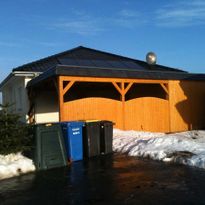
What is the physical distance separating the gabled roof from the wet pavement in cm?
1137

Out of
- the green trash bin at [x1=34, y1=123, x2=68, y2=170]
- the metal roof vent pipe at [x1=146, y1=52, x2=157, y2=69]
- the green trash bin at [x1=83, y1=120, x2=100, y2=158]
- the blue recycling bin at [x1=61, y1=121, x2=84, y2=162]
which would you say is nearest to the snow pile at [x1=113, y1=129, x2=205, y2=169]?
the green trash bin at [x1=83, y1=120, x2=100, y2=158]

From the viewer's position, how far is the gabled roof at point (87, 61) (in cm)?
2111

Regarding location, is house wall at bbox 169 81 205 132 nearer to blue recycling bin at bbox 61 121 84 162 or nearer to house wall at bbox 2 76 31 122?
house wall at bbox 2 76 31 122

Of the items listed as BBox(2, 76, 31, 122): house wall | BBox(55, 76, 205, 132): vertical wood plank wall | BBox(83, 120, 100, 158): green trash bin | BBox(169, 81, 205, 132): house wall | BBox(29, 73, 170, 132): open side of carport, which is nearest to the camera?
BBox(83, 120, 100, 158): green trash bin

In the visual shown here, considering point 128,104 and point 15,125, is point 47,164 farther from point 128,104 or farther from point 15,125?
point 128,104

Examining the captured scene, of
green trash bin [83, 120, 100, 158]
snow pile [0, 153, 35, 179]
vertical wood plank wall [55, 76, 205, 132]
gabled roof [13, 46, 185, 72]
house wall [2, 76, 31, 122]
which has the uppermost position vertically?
gabled roof [13, 46, 185, 72]

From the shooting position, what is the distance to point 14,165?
9.44m

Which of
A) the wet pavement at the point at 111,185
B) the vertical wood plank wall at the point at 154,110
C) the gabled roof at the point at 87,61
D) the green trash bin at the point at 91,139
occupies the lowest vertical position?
the wet pavement at the point at 111,185

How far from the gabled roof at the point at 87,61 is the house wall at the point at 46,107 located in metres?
1.55

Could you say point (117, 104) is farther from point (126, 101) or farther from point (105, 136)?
point (105, 136)

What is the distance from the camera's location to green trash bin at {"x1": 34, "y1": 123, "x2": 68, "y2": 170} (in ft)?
32.5

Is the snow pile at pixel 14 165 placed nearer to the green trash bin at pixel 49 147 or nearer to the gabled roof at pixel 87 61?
the green trash bin at pixel 49 147

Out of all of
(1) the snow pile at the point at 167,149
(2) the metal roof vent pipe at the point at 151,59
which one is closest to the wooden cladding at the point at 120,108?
(1) the snow pile at the point at 167,149

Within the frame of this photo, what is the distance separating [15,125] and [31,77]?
9921 millimetres
